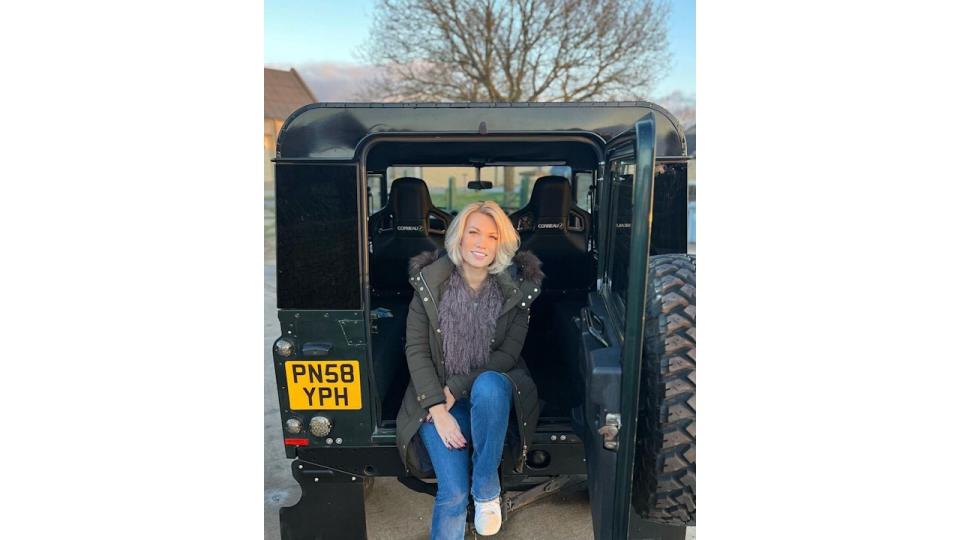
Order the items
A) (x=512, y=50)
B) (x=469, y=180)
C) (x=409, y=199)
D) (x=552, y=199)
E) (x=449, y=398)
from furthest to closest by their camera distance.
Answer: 1. (x=512, y=50)
2. (x=469, y=180)
3. (x=409, y=199)
4. (x=552, y=199)
5. (x=449, y=398)

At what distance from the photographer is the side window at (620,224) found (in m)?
2.33

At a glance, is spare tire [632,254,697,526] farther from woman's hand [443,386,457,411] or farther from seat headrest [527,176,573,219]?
seat headrest [527,176,573,219]

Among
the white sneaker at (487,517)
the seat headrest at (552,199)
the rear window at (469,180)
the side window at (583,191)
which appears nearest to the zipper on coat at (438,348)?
the white sneaker at (487,517)

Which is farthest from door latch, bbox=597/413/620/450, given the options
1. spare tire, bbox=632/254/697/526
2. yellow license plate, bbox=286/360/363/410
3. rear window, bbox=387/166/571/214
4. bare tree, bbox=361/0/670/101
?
bare tree, bbox=361/0/670/101

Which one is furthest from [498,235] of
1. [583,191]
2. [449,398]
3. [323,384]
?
[583,191]

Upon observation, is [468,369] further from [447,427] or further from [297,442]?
[297,442]

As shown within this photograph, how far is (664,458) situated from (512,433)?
0.80m

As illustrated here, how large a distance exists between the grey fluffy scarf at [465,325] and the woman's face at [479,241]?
0.12 metres

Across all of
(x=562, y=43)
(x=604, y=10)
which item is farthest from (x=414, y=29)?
(x=604, y=10)

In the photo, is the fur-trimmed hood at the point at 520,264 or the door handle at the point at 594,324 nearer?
the door handle at the point at 594,324

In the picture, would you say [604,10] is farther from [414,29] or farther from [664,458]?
[664,458]

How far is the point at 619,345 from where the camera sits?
2.15 m

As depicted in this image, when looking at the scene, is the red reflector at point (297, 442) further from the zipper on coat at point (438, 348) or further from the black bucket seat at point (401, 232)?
the black bucket seat at point (401, 232)

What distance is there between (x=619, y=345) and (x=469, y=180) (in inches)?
108
